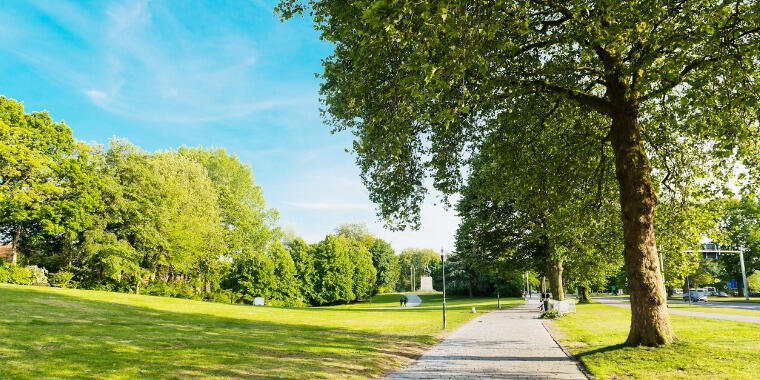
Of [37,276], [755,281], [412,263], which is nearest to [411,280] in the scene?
[412,263]

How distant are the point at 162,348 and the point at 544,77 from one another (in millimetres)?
13431

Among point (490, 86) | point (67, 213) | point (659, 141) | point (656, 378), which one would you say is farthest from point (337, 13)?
point (67, 213)

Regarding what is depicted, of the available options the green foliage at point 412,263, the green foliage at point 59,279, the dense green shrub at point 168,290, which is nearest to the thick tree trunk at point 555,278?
the dense green shrub at point 168,290

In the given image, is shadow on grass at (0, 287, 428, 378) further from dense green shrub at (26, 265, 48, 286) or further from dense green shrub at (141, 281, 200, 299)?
dense green shrub at (141, 281, 200, 299)

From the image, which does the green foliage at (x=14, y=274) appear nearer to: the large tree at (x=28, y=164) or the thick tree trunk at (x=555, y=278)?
the large tree at (x=28, y=164)

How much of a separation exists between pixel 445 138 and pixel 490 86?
2904 mm

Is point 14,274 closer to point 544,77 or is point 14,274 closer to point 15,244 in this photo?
point 15,244

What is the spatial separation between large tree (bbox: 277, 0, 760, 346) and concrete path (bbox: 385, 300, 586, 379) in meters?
2.60

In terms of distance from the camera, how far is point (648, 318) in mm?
11359

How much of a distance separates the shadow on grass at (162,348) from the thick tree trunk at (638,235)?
244 inches

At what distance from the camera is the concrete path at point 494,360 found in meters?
9.84

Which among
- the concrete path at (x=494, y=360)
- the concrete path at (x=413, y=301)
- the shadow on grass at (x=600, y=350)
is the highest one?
the shadow on grass at (x=600, y=350)

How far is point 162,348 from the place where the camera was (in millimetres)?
12984

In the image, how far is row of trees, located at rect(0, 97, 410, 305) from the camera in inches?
1395
